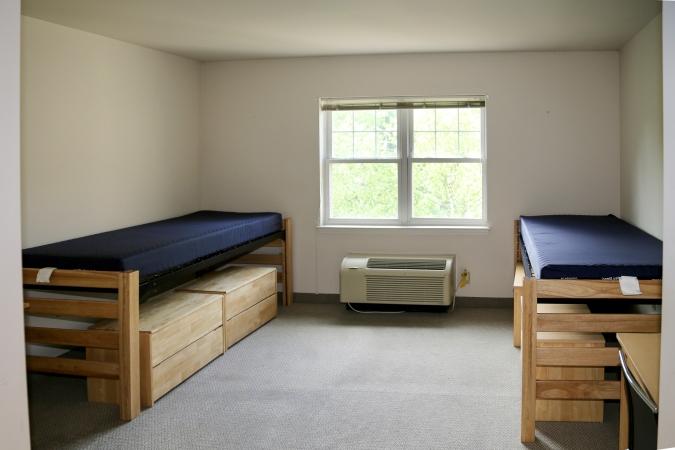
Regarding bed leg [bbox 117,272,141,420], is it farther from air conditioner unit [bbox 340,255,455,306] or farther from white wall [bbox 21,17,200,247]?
air conditioner unit [bbox 340,255,455,306]

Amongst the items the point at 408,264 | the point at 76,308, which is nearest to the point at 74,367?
the point at 76,308

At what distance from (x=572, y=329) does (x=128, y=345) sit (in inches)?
81.4

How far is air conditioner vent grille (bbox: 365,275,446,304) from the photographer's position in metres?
5.49

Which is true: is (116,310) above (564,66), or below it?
below

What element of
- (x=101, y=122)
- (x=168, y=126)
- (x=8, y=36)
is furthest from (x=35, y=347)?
(x=8, y=36)

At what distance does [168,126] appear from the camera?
5.67 metres

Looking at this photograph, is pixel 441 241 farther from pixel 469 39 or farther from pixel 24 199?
pixel 24 199

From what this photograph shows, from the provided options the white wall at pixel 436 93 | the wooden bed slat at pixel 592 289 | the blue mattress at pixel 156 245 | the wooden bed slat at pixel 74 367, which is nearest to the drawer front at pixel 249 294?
the blue mattress at pixel 156 245

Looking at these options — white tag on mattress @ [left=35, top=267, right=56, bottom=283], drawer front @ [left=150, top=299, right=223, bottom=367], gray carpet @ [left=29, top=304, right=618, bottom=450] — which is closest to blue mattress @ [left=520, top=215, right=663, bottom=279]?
gray carpet @ [left=29, top=304, right=618, bottom=450]

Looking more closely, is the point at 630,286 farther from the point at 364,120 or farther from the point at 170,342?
the point at 364,120

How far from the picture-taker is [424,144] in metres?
5.96

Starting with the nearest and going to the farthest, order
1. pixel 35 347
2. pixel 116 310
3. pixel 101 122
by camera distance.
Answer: pixel 116 310
pixel 35 347
pixel 101 122

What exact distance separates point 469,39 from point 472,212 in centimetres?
153

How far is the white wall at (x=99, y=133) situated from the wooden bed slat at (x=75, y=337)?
2.27ft
